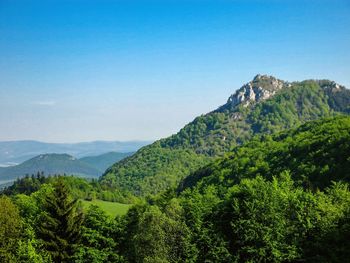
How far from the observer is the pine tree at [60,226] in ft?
208

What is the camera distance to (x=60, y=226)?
65.3 meters

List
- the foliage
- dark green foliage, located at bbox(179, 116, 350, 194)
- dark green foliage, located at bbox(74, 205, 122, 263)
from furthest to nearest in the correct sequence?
dark green foliage, located at bbox(179, 116, 350, 194) → dark green foliage, located at bbox(74, 205, 122, 263) → the foliage

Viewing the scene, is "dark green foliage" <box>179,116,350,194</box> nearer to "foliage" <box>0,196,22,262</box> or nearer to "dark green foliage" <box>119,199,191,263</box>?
"dark green foliage" <box>119,199,191,263</box>

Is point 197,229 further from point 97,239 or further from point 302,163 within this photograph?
point 302,163

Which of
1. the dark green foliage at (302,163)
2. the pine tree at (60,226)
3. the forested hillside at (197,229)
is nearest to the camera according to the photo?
the forested hillside at (197,229)

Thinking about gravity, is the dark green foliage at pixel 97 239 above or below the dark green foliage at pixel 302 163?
below

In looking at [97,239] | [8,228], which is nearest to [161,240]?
[97,239]

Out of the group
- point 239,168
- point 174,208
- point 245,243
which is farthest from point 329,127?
point 245,243

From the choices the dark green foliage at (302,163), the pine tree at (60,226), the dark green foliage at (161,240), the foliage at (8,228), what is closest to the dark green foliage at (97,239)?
the pine tree at (60,226)

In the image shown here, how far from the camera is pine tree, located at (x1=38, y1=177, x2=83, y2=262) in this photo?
208 ft

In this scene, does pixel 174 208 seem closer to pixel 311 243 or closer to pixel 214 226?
pixel 214 226

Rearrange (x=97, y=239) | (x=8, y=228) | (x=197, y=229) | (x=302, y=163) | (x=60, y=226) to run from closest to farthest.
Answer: (x=197, y=229) → (x=60, y=226) → (x=8, y=228) → (x=97, y=239) → (x=302, y=163)

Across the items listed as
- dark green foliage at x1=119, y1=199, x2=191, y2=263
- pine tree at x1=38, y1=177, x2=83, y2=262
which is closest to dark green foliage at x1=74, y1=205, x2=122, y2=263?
pine tree at x1=38, y1=177, x2=83, y2=262

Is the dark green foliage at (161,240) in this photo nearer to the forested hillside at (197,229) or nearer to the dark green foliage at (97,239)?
the forested hillside at (197,229)
